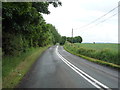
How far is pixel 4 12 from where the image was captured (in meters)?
7.80

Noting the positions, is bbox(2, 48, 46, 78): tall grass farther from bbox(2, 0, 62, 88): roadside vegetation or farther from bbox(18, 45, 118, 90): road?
bbox(18, 45, 118, 90): road

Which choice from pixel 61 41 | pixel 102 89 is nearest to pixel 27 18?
pixel 102 89

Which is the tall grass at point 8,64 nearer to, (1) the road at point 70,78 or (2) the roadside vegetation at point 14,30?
(2) the roadside vegetation at point 14,30

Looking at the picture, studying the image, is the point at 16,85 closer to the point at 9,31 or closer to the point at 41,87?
the point at 41,87

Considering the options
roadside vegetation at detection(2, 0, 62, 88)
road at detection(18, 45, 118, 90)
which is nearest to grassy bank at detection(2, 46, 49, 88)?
roadside vegetation at detection(2, 0, 62, 88)

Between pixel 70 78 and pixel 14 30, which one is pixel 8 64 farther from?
pixel 70 78

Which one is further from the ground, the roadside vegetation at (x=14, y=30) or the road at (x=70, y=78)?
the roadside vegetation at (x=14, y=30)

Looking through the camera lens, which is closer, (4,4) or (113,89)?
(113,89)

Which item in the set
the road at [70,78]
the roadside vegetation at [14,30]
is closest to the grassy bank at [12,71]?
the roadside vegetation at [14,30]

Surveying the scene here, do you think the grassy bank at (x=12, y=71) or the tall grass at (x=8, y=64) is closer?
the grassy bank at (x=12, y=71)

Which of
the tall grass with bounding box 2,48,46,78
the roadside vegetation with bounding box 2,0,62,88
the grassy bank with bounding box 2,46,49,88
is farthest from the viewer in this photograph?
the tall grass with bounding box 2,48,46,78

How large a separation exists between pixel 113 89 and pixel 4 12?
709cm

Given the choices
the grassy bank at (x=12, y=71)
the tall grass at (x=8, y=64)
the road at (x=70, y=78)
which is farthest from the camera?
the tall grass at (x=8, y=64)

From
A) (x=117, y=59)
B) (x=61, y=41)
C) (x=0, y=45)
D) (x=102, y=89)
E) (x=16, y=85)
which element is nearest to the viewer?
(x=102, y=89)
